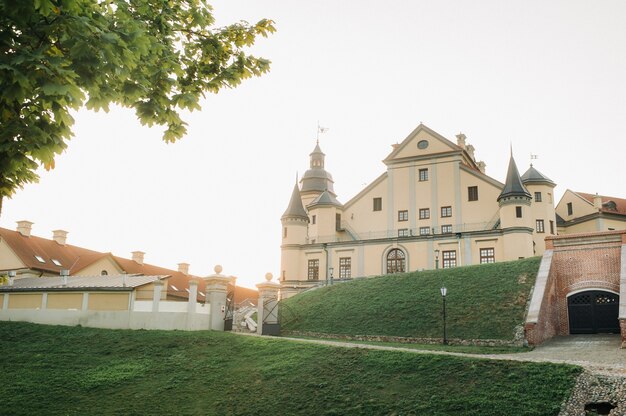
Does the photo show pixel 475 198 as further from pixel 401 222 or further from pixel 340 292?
pixel 340 292

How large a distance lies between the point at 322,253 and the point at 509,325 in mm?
26291

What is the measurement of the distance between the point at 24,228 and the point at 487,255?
125 feet

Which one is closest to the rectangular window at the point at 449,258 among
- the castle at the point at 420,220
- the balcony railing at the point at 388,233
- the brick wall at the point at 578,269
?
the castle at the point at 420,220

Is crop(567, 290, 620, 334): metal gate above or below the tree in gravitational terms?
below

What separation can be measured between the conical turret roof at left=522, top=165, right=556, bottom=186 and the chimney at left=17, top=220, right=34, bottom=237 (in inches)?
1698

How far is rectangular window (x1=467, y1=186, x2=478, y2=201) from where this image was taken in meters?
44.8

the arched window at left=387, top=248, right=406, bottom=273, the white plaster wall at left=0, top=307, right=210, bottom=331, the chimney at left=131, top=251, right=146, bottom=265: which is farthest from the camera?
the chimney at left=131, top=251, right=146, bottom=265

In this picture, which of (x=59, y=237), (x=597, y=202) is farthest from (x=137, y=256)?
(x=597, y=202)

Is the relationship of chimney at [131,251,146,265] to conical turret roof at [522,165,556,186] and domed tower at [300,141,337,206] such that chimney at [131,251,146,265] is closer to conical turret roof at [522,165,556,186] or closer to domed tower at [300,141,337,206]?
domed tower at [300,141,337,206]

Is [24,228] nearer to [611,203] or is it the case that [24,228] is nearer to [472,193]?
[472,193]

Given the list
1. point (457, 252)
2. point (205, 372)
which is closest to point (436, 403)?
point (205, 372)

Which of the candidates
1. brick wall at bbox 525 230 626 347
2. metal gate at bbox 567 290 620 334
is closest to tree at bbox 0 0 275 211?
brick wall at bbox 525 230 626 347

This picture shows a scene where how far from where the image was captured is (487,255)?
135 ft

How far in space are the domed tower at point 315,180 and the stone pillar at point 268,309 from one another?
37.0 m
